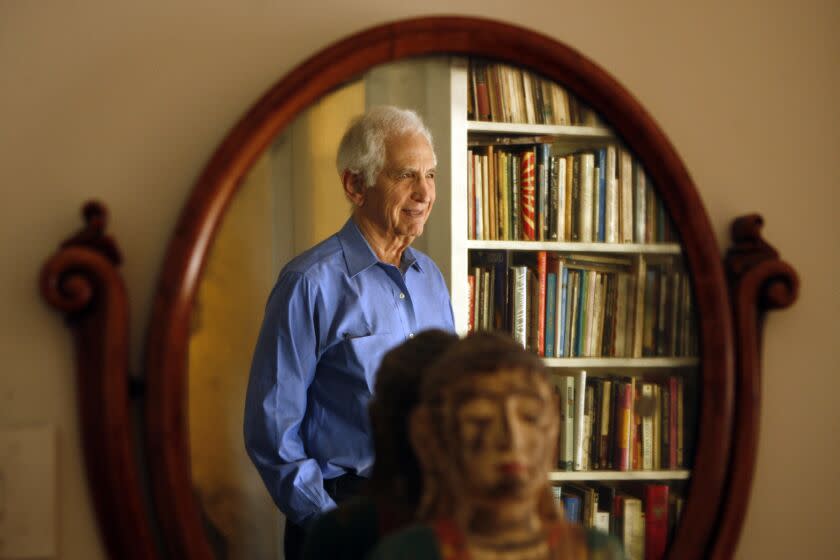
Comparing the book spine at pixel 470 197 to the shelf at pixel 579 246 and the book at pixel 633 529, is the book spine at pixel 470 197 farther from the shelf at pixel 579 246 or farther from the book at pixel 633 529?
the book at pixel 633 529

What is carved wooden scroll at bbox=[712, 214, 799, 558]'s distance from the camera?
0.92m

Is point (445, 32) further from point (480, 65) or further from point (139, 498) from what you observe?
point (139, 498)

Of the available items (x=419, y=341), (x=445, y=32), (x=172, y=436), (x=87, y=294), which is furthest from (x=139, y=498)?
(x=445, y=32)

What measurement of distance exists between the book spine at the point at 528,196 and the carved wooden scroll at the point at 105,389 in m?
0.43

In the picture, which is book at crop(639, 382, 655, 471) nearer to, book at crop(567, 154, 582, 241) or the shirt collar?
book at crop(567, 154, 582, 241)

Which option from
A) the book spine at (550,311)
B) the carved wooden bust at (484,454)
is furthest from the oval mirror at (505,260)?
the carved wooden bust at (484,454)

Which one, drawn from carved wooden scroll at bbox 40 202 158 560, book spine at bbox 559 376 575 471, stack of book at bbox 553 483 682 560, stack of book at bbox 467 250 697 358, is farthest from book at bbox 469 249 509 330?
carved wooden scroll at bbox 40 202 158 560

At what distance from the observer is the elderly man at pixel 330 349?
810mm

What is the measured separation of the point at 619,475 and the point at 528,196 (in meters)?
0.34

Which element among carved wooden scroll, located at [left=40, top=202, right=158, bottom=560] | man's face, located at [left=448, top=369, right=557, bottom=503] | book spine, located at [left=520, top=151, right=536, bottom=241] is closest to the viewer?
man's face, located at [left=448, top=369, right=557, bottom=503]

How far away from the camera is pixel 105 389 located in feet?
2.59

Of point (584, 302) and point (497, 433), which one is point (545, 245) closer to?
A: point (584, 302)

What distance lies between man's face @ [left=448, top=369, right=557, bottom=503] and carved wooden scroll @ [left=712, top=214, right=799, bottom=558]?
0.42m

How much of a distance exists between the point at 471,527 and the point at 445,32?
0.53 m
